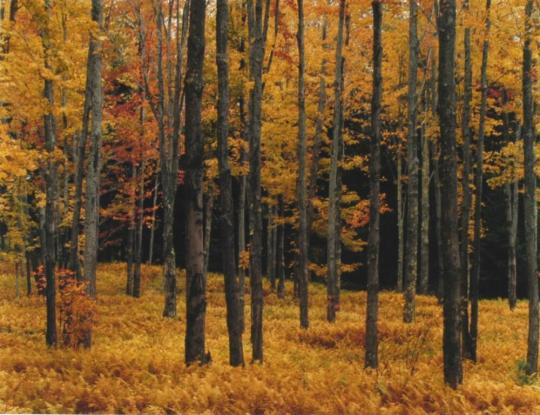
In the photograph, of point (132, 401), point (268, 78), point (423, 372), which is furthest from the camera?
point (268, 78)

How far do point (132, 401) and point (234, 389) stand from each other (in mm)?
1554

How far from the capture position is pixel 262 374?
1022 centimetres

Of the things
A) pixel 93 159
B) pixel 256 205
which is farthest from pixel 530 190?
pixel 93 159

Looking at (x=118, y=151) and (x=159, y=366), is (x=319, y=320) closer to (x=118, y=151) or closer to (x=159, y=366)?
(x=159, y=366)

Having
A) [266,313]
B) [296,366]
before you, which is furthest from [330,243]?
[296,366]

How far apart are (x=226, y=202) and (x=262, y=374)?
3139 millimetres

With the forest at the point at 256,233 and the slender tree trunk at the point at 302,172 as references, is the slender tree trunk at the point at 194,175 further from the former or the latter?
the slender tree trunk at the point at 302,172

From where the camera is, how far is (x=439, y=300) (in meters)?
24.0

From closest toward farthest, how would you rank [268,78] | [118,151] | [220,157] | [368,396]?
[368,396]
[220,157]
[268,78]
[118,151]

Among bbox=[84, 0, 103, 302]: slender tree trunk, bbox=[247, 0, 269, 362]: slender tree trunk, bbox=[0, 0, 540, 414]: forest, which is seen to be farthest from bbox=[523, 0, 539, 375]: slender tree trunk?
bbox=[84, 0, 103, 302]: slender tree trunk

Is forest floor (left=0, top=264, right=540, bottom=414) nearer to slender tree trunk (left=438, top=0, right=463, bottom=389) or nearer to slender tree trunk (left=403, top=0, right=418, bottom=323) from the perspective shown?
slender tree trunk (left=403, top=0, right=418, bottom=323)

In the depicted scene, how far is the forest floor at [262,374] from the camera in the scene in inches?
339

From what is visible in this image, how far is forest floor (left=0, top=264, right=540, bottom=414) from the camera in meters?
8.62

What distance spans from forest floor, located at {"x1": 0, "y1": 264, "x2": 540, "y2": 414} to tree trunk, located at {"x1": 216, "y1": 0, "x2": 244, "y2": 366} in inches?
28.7
